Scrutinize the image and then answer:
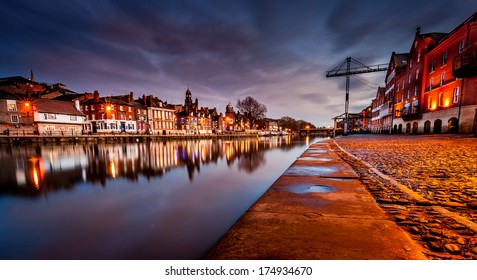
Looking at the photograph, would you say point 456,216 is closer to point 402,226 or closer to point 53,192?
point 402,226

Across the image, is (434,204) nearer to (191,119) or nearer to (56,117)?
(56,117)

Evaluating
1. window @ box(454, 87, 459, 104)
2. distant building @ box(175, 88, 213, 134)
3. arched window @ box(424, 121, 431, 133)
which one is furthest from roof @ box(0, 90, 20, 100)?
arched window @ box(424, 121, 431, 133)

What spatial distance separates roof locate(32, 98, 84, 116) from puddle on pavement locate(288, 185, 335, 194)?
171ft

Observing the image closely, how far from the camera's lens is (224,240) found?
2053mm

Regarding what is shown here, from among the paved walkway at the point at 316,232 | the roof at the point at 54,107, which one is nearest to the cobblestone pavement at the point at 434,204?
the paved walkway at the point at 316,232

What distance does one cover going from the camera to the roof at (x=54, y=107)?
38.2m

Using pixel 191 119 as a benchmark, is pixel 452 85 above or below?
above

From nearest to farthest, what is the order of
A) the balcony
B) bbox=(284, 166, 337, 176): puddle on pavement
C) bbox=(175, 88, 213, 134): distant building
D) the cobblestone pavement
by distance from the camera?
the cobblestone pavement → bbox=(284, 166, 337, 176): puddle on pavement → the balcony → bbox=(175, 88, 213, 134): distant building

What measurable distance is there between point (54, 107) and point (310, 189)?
55.3 metres

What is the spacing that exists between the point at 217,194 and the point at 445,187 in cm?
592

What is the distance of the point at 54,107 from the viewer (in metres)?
41.1

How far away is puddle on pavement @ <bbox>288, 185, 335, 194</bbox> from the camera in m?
3.79

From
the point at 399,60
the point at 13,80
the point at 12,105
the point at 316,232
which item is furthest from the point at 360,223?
the point at 13,80

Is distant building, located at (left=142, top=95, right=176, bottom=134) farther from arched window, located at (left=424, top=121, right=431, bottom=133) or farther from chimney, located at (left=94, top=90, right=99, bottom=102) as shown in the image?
arched window, located at (left=424, top=121, right=431, bottom=133)
